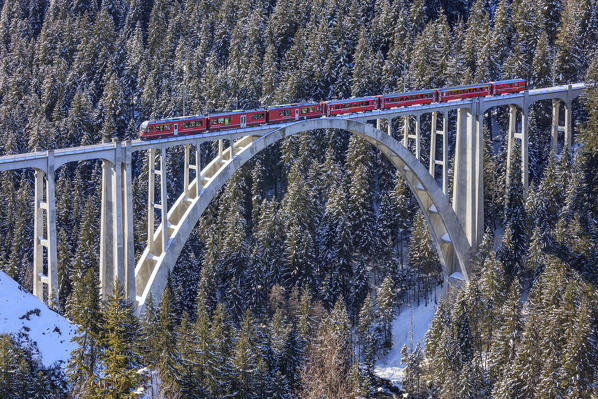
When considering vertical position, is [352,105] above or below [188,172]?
above

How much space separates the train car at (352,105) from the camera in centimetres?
5644

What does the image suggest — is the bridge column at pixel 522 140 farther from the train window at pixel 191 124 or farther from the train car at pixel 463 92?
the train window at pixel 191 124

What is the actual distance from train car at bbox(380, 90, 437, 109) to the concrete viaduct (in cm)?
106

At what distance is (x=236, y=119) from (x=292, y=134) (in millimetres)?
4459

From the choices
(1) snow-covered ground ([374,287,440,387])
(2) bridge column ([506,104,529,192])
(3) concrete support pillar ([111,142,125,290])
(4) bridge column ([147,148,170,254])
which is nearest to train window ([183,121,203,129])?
(4) bridge column ([147,148,170,254])

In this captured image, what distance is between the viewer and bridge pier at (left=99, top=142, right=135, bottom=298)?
143 feet

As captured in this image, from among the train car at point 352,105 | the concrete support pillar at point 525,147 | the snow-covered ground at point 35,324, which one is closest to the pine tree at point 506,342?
the concrete support pillar at point 525,147

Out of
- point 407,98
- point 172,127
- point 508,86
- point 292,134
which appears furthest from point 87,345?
point 508,86

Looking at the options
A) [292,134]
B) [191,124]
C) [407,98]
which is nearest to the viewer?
[191,124]

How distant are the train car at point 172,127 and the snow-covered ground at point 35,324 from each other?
37.8ft

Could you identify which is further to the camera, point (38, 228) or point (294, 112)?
point (294, 112)

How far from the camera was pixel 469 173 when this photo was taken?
63062 mm

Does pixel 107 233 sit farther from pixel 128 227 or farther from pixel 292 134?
pixel 292 134

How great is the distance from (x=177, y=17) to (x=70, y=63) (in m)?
17.9
